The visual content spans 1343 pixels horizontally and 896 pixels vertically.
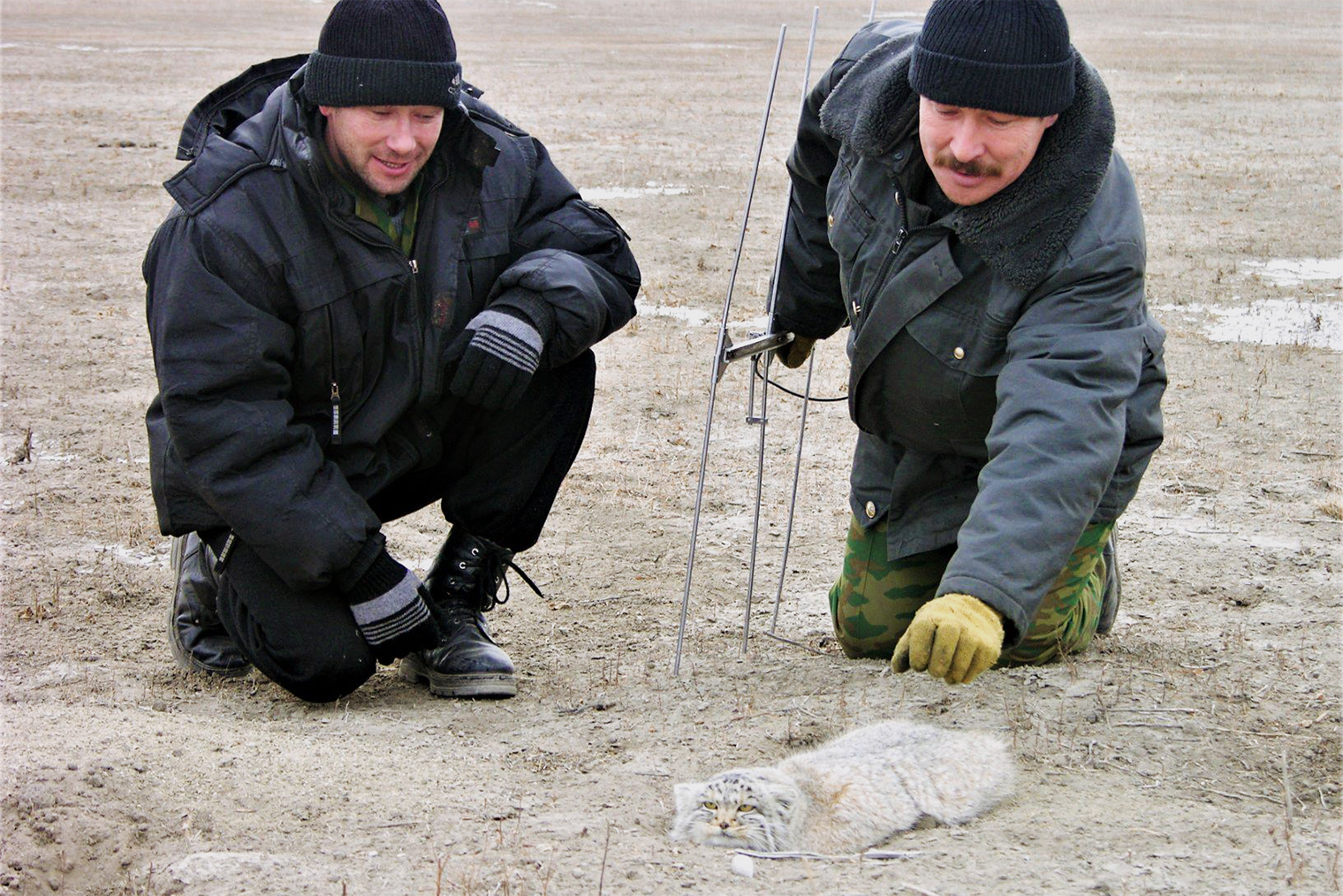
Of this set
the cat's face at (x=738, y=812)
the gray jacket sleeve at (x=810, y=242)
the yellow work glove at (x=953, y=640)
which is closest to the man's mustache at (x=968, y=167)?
the gray jacket sleeve at (x=810, y=242)

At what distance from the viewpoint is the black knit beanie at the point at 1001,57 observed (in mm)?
3271

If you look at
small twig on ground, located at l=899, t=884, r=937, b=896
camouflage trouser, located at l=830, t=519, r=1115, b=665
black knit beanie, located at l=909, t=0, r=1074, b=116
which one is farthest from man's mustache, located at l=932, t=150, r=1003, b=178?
small twig on ground, located at l=899, t=884, r=937, b=896

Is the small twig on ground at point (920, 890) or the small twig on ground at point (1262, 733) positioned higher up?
the small twig on ground at point (920, 890)

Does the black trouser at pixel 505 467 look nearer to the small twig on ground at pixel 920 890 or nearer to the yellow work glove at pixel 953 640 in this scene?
the yellow work glove at pixel 953 640

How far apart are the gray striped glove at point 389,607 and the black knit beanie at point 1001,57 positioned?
2.05 metres

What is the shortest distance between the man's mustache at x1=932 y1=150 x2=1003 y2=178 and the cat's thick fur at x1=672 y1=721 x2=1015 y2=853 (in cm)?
140

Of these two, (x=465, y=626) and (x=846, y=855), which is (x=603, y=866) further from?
(x=465, y=626)

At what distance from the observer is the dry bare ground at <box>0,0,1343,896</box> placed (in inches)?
120

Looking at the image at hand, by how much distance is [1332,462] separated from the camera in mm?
6031

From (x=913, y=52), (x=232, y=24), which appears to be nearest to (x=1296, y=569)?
(x=913, y=52)

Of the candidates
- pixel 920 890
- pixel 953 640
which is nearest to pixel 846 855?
pixel 920 890

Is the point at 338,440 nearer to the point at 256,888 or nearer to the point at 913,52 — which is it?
the point at 256,888

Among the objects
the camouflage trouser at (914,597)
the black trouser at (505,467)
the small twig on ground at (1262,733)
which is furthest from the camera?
the black trouser at (505,467)

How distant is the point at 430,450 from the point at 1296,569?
122 inches
